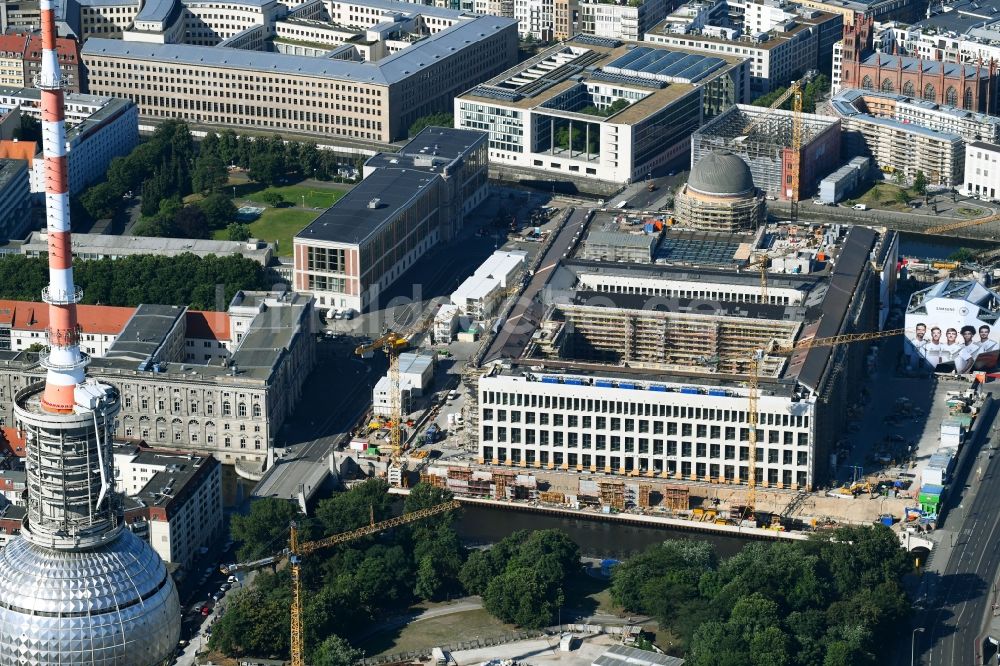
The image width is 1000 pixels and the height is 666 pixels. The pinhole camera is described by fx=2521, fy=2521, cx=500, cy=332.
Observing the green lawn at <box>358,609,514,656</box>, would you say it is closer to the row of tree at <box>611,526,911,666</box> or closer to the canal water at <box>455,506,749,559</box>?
the row of tree at <box>611,526,911,666</box>

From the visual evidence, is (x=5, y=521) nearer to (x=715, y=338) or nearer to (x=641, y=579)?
(x=641, y=579)

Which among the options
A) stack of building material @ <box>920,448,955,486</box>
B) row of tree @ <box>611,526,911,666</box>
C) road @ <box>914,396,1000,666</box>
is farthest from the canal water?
road @ <box>914,396,1000,666</box>

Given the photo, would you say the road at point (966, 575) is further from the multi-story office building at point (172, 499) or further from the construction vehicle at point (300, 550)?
the multi-story office building at point (172, 499)

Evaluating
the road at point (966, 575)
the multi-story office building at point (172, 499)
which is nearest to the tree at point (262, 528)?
the multi-story office building at point (172, 499)

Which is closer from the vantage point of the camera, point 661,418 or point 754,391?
point 754,391

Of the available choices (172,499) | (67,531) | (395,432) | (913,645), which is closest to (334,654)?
(172,499)

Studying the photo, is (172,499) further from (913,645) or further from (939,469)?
(939,469)
